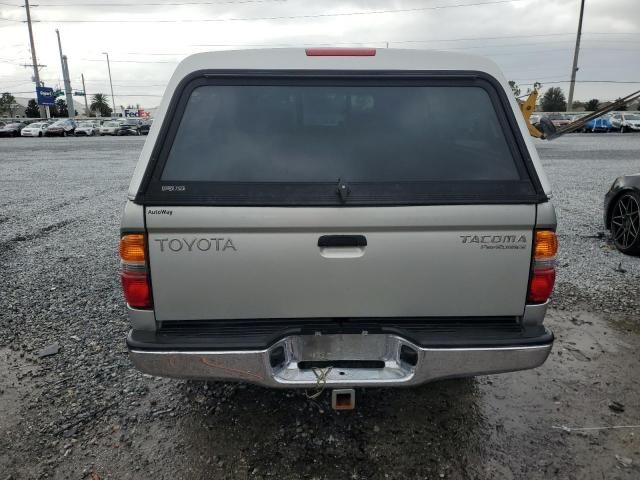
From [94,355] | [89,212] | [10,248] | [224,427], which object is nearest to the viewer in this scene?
[224,427]

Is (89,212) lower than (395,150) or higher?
lower

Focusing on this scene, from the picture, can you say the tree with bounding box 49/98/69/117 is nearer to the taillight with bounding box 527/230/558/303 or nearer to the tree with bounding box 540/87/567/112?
the tree with bounding box 540/87/567/112

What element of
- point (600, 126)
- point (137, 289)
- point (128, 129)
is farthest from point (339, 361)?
point (128, 129)

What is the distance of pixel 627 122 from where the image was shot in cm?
3606

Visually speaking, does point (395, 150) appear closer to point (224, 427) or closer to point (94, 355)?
point (224, 427)

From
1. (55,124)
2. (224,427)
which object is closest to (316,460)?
(224,427)

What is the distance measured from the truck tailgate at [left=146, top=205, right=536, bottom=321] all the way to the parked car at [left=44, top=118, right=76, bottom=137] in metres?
46.1

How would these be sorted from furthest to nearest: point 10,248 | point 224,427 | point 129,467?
1. point 10,248
2. point 224,427
3. point 129,467

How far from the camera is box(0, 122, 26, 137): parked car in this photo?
42094 mm

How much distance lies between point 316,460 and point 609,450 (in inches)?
64.3

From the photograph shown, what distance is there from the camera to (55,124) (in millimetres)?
42281

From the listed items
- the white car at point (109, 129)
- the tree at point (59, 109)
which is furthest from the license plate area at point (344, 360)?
the tree at point (59, 109)

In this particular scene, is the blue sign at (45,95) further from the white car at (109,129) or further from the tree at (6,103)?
the white car at (109,129)

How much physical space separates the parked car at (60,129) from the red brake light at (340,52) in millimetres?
45946
